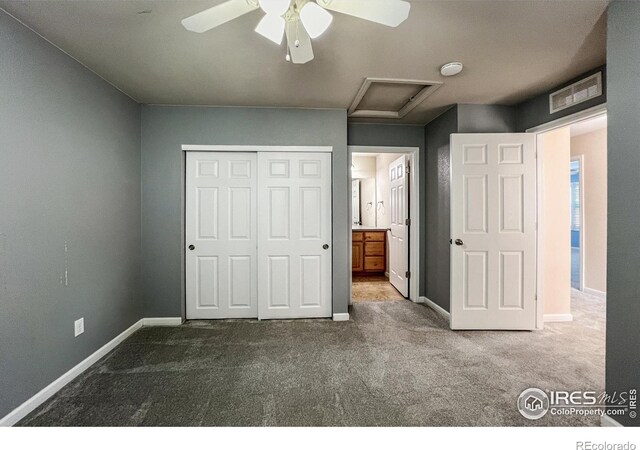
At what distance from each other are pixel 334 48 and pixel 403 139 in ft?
7.08

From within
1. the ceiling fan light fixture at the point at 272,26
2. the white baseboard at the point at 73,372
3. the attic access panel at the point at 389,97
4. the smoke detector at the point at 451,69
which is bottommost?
the white baseboard at the point at 73,372

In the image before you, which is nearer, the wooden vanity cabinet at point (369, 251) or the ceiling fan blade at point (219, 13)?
the ceiling fan blade at point (219, 13)

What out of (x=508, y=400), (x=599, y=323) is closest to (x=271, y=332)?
(x=508, y=400)

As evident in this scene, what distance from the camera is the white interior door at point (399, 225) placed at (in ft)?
14.0

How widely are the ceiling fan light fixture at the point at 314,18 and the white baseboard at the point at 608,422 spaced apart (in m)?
2.55

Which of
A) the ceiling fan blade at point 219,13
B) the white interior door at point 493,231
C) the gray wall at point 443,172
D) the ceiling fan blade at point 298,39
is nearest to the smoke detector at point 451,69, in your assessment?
the white interior door at point 493,231

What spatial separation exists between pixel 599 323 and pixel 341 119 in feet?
11.8

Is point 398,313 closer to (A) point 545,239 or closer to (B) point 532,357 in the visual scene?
(B) point 532,357

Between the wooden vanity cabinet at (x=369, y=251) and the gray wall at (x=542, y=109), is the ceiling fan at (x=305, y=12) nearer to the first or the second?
the gray wall at (x=542, y=109)

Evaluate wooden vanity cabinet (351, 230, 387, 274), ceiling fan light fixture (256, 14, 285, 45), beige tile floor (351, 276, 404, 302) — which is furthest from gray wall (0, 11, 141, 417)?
wooden vanity cabinet (351, 230, 387, 274)

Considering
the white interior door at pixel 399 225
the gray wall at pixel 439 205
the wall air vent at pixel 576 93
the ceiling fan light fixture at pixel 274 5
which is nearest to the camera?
the ceiling fan light fixture at pixel 274 5

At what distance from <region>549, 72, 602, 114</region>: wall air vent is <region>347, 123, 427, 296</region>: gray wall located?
4.89 feet

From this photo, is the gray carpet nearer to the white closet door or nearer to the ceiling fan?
the white closet door

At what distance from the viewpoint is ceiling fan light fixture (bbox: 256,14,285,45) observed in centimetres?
139
